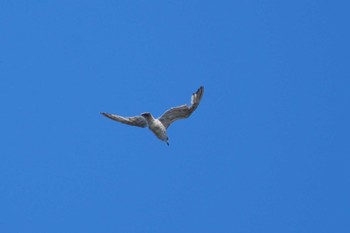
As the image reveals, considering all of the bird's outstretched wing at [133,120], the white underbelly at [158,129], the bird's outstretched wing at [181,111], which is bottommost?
the bird's outstretched wing at [133,120]

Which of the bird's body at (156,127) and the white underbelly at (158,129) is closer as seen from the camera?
the bird's body at (156,127)

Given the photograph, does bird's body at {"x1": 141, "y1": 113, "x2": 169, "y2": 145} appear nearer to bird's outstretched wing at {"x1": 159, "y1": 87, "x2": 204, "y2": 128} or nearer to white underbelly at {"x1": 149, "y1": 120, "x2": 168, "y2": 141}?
white underbelly at {"x1": 149, "y1": 120, "x2": 168, "y2": 141}

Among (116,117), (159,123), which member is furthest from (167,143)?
(116,117)

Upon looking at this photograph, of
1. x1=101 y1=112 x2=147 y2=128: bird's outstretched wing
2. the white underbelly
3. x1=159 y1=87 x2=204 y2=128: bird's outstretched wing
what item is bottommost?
x1=101 y1=112 x2=147 y2=128: bird's outstretched wing

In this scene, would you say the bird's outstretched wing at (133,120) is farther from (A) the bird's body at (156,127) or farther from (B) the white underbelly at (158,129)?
(B) the white underbelly at (158,129)

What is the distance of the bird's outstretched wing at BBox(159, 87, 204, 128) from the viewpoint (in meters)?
38.6

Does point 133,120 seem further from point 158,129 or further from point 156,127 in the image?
point 158,129

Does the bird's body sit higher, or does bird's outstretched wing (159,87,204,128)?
bird's outstretched wing (159,87,204,128)

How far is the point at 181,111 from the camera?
39.1 meters

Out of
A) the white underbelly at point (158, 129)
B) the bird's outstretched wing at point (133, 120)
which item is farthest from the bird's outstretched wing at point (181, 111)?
the bird's outstretched wing at point (133, 120)

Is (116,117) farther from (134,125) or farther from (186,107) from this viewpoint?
(186,107)

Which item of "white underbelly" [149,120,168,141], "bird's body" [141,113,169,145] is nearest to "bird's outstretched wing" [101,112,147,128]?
"bird's body" [141,113,169,145]

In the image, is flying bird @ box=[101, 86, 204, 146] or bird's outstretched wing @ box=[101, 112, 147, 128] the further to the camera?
flying bird @ box=[101, 86, 204, 146]

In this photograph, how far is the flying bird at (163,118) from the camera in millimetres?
37625
